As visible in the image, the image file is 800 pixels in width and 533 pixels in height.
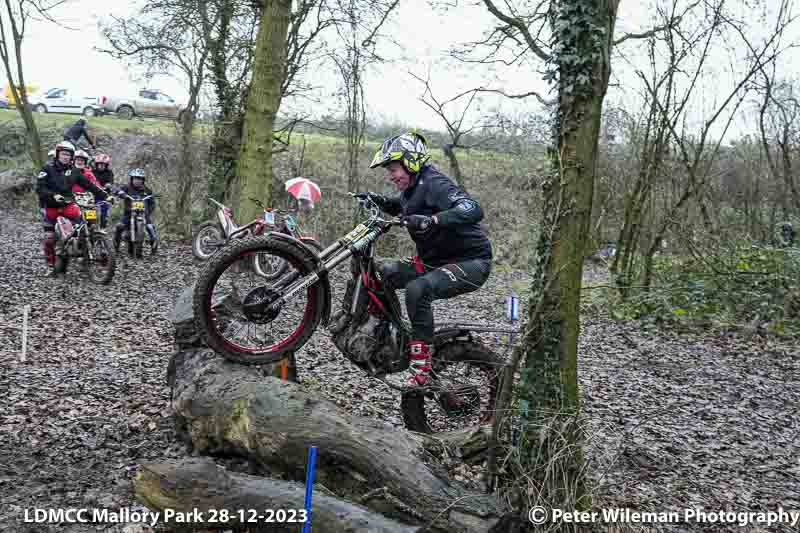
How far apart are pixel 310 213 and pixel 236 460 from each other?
13.6m

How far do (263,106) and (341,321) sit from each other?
262 inches

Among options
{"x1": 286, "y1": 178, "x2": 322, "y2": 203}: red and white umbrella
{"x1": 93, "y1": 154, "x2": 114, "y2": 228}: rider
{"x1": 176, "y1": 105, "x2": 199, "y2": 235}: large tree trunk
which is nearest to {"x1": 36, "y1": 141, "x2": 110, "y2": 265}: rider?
{"x1": 93, "y1": 154, "x2": 114, "y2": 228}: rider

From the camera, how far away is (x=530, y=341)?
3.68 metres

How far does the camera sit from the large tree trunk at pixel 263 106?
33.2 feet

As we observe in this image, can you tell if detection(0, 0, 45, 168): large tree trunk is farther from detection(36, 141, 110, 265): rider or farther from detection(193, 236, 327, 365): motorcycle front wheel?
detection(193, 236, 327, 365): motorcycle front wheel

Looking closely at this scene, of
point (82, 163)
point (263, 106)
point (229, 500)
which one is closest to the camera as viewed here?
point (229, 500)

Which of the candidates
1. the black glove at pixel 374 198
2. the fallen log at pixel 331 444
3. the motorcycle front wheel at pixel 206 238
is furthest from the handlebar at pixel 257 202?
the fallen log at pixel 331 444

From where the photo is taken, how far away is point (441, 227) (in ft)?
15.4

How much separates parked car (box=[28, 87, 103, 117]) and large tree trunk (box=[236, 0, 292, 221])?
2232 centimetres

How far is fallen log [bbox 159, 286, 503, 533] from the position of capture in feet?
10.4

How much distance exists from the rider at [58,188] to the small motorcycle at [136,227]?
1.90 metres

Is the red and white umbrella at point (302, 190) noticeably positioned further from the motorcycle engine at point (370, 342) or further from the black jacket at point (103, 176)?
the motorcycle engine at point (370, 342)

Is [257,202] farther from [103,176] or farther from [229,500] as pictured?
Result: [229,500]

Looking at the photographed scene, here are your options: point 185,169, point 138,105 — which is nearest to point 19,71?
point 185,169
